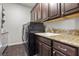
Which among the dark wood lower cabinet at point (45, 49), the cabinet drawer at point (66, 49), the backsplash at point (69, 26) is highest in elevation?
the backsplash at point (69, 26)

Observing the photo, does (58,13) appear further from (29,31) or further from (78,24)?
(29,31)

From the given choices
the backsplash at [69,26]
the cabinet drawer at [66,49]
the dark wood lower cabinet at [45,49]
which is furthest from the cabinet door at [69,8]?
the dark wood lower cabinet at [45,49]

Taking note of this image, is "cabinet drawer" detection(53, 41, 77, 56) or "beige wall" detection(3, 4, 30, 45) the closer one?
"cabinet drawer" detection(53, 41, 77, 56)

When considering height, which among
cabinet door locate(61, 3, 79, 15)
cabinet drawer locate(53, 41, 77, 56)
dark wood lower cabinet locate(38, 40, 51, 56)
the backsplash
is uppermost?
cabinet door locate(61, 3, 79, 15)

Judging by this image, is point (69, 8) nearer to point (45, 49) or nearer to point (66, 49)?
point (66, 49)

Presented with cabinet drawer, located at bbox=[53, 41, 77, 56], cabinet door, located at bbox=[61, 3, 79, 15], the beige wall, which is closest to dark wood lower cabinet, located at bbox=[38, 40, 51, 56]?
cabinet drawer, located at bbox=[53, 41, 77, 56]

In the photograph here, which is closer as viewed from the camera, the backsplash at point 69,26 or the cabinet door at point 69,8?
the cabinet door at point 69,8

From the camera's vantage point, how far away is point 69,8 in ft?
4.72

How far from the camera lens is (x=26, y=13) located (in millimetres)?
1785

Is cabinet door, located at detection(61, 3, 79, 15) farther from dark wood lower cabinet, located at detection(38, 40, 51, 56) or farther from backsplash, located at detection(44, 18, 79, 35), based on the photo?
dark wood lower cabinet, located at detection(38, 40, 51, 56)

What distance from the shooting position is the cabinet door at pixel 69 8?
1.29 metres

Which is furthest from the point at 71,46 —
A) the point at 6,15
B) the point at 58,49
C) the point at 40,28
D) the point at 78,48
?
the point at 40,28

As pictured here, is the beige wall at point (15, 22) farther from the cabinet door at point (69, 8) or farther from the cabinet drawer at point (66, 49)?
the cabinet drawer at point (66, 49)

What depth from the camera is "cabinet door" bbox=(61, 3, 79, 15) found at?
129cm
